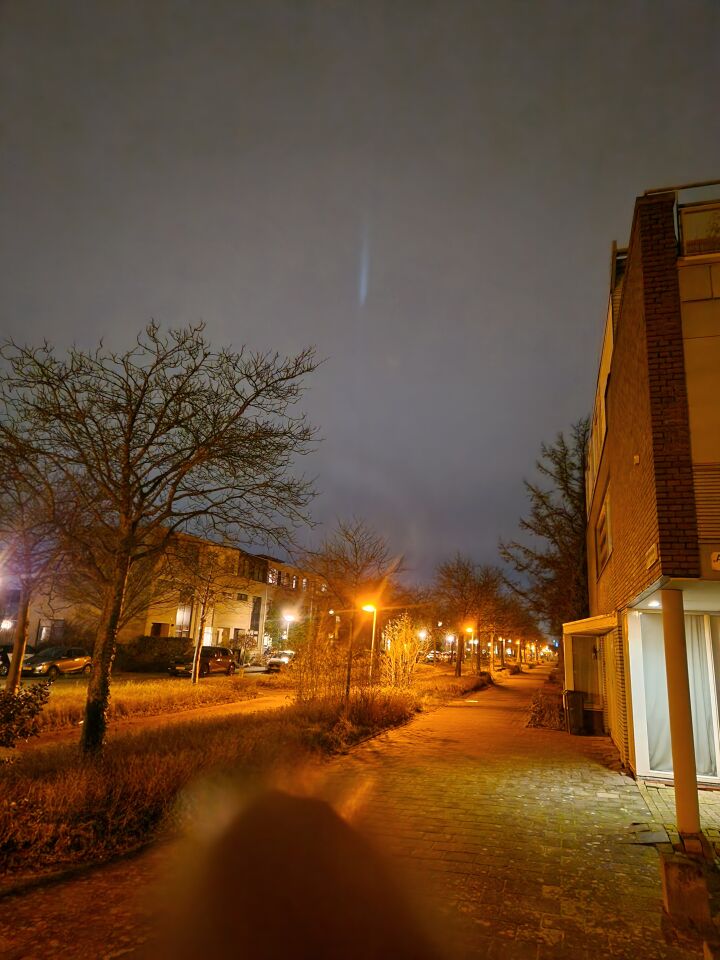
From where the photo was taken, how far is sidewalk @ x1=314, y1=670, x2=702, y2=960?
4395mm

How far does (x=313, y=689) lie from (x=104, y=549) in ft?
25.4

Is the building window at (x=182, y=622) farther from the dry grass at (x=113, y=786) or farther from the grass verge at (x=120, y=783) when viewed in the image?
the dry grass at (x=113, y=786)

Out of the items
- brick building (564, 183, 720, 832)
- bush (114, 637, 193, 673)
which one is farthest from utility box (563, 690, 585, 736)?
bush (114, 637, 193, 673)

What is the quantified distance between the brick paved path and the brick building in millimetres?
1253

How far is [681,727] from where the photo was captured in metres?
6.39

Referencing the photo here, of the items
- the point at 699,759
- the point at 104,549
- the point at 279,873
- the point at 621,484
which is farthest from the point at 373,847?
the point at 621,484

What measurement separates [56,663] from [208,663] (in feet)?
21.5

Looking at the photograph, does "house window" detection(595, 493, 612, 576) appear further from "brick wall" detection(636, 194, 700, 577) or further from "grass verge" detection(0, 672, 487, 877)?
"grass verge" detection(0, 672, 487, 877)

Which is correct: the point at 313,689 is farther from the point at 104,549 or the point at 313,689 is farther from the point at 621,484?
the point at 621,484

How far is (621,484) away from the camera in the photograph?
416 inches

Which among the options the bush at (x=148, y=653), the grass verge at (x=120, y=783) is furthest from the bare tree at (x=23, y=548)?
the bush at (x=148, y=653)

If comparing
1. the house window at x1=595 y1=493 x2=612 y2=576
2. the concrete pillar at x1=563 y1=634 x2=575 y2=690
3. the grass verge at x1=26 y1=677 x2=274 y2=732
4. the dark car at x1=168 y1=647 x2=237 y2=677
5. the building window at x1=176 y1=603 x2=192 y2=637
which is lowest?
the grass verge at x1=26 y1=677 x2=274 y2=732

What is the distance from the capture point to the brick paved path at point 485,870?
423 cm

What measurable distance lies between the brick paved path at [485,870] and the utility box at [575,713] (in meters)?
4.38
